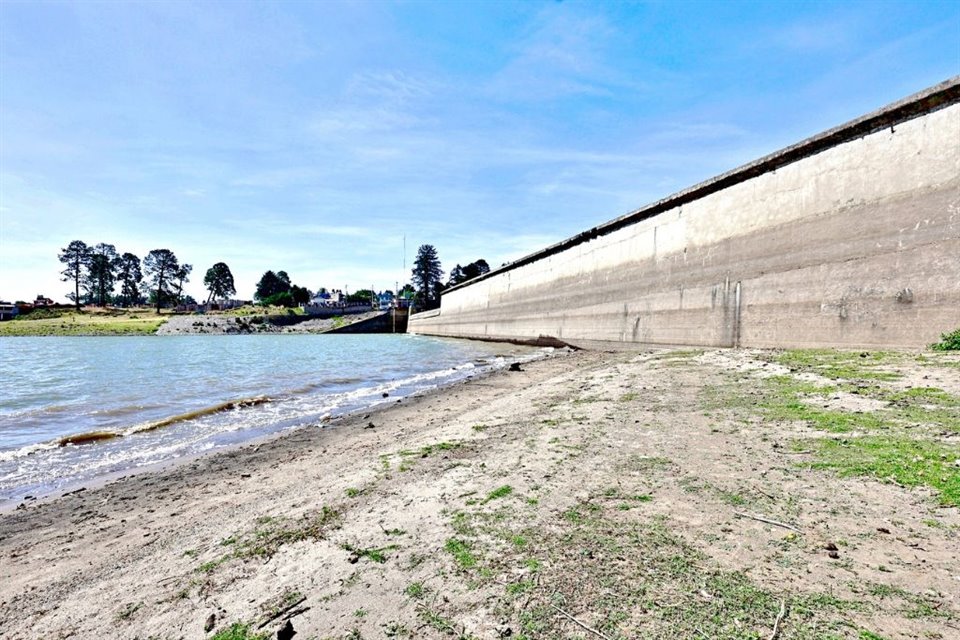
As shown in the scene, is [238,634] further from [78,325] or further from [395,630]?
[78,325]

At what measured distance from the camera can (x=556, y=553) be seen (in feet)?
8.16

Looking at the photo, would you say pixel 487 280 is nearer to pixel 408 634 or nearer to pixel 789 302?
pixel 789 302

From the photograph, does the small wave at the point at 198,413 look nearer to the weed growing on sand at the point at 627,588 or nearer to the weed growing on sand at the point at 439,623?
the weed growing on sand at the point at 627,588

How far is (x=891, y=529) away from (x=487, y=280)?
40972 millimetres

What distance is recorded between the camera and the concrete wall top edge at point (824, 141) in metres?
9.74

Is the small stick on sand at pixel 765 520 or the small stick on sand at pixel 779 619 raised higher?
the small stick on sand at pixel 779 619

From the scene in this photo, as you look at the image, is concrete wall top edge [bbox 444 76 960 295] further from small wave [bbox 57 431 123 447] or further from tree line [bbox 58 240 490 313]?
tree line [bbox 58 240 490 313]

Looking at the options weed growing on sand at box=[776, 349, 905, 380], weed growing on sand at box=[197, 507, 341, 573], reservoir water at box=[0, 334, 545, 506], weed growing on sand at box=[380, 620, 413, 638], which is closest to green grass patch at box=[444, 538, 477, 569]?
weed growing on sand at box=[380, 620, 413, 638]

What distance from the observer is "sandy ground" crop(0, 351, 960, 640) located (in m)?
1.94

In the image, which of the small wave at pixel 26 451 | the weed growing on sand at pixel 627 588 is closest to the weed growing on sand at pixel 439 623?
the weed growing on sand at pixel 627 588

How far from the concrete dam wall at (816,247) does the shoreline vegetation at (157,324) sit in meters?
62.4

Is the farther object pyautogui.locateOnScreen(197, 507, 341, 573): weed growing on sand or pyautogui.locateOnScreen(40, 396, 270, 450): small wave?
pyautogui.locateOnScreen(40, 396, 270, 450): small wave

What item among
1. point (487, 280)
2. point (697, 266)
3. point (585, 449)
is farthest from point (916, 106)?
point (487, 280)

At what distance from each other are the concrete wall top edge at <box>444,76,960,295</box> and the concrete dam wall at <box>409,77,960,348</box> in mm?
29
